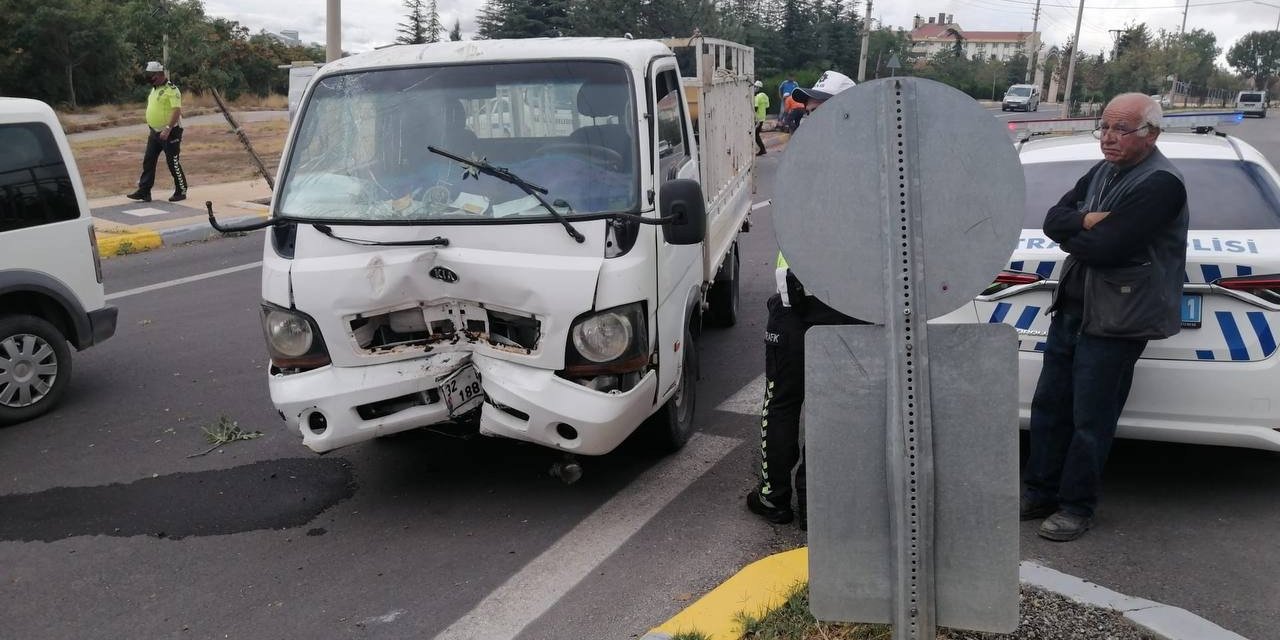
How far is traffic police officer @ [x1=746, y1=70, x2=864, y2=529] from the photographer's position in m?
4.43

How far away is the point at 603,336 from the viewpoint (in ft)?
14.8

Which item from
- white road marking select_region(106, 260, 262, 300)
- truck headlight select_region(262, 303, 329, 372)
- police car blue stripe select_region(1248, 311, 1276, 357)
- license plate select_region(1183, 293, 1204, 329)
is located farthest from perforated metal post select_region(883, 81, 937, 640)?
white road marking select_region(106, 260, 262, 300)

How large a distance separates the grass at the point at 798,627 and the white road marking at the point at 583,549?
0.88 metres

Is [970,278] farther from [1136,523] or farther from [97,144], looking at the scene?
[97,144]

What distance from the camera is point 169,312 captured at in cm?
945

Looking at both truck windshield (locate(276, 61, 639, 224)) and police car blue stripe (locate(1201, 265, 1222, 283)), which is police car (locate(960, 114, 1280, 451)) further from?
truck windshield (locate(276, 61, 639, 224))

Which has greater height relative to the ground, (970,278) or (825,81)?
(825,81)

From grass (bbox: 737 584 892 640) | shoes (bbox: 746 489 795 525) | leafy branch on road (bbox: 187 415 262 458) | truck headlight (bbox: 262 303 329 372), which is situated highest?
truck headlight (bbox: 262 303 329 372)

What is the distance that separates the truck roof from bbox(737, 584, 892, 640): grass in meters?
2.85

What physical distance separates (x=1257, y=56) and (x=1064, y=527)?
141 m

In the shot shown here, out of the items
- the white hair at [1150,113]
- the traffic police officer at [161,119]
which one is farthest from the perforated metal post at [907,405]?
the traffic police officer at [161,119]

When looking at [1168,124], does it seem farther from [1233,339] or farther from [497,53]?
[497,53]

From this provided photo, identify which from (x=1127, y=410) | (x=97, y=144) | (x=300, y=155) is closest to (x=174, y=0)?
(x=97, y=144)

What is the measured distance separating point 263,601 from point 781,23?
5250 centimetres
